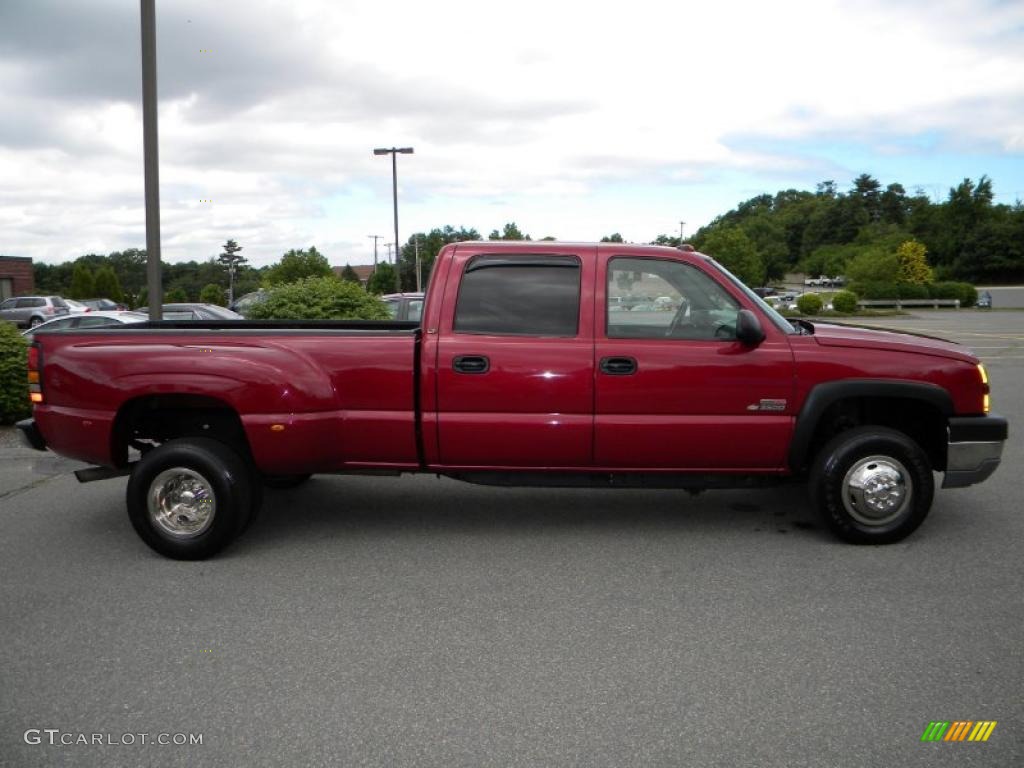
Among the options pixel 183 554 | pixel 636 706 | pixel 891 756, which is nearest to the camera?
pixel 891 756

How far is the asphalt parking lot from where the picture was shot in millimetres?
3094

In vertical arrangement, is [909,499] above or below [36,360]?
below

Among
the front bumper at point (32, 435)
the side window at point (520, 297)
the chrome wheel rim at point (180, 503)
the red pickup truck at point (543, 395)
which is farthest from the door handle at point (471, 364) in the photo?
the front bumper at point (32, 435)

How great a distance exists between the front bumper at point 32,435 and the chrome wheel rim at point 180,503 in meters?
1.02

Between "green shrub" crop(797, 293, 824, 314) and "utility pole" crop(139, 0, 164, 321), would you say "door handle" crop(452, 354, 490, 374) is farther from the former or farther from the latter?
"green shrub" crop(797, 293, 824, 314)

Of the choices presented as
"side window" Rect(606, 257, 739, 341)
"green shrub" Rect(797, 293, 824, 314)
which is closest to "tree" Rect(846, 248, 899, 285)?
"green shrub" Rect(797, 293, 824, 314)

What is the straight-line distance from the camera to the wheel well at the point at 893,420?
548 cm

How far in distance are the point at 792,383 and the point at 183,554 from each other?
3.80 meters

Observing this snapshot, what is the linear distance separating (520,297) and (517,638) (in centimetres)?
219

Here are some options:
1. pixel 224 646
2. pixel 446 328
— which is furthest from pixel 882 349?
pixel 224 646

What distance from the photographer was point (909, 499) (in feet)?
17.3

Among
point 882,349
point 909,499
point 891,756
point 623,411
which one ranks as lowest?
point 891,756

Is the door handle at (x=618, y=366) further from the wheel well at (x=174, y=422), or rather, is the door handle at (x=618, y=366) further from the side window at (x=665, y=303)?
the wheel well at (x=174, y=422)

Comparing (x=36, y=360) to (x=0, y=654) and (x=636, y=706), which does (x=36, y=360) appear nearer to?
(x=0, y=654)
